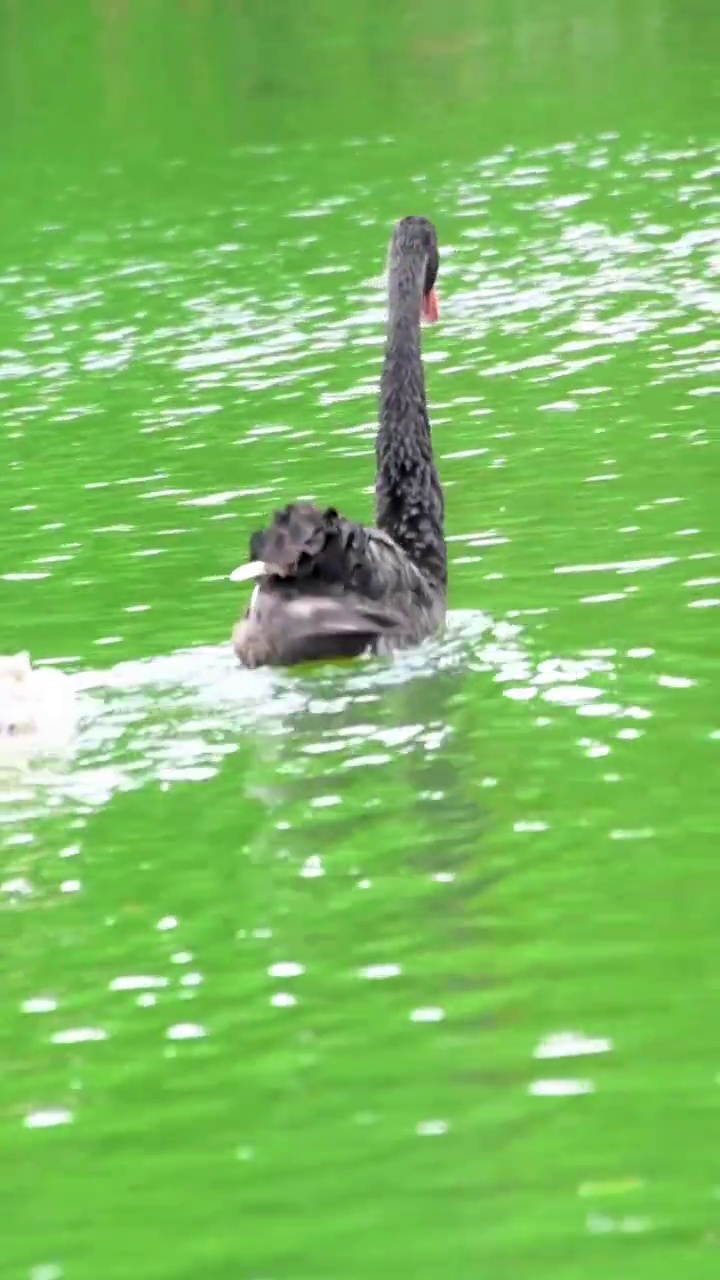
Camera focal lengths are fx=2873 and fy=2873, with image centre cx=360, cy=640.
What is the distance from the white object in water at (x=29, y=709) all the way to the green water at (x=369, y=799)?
23cm

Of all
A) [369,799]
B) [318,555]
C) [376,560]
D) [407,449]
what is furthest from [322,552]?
[407,449]

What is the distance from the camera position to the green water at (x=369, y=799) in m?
6.74

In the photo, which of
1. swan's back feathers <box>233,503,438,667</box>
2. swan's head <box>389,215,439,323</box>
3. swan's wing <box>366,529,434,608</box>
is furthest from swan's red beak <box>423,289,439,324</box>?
swan's back feathers <box>233,503,438,667</box>

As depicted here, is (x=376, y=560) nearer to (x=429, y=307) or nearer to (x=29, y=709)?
(x=29, y=709)

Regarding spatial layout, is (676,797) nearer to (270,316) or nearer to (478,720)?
(478,720)

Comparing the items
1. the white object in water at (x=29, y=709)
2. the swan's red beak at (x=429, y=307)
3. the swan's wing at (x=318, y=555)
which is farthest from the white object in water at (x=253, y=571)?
the swan's red beak at (x=429, y=307)

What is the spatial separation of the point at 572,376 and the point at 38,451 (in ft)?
11.5

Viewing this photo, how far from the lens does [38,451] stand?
61.2ft

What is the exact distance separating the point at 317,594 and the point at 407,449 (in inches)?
71.2

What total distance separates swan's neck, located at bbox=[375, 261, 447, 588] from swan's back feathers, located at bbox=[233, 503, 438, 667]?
96 centimetres

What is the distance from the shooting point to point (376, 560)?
1173cm

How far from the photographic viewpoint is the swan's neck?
42.4 ft

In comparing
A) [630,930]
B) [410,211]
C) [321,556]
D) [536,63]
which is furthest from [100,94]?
[630,930]

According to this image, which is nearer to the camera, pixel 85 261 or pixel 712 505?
pixel 712 505
